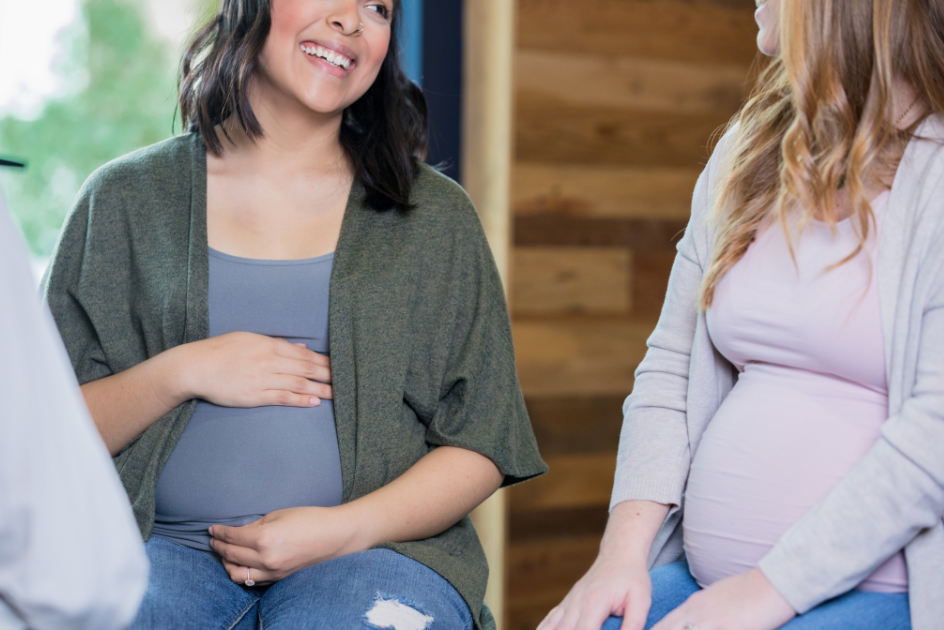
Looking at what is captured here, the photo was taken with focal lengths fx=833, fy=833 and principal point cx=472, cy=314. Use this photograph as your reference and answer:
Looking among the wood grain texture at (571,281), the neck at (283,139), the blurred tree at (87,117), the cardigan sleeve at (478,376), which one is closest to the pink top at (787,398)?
the cardigan sleeve at (478,376)

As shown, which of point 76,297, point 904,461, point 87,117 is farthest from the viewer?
point 87,117

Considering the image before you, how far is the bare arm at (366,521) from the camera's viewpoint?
0.99 metres

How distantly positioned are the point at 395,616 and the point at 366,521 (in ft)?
0.48

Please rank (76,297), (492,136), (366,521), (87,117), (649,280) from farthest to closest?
(649,280), (492,136), (87,117), (76,297), (366,521)

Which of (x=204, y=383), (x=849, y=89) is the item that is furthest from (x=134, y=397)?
(x=849, y=89)

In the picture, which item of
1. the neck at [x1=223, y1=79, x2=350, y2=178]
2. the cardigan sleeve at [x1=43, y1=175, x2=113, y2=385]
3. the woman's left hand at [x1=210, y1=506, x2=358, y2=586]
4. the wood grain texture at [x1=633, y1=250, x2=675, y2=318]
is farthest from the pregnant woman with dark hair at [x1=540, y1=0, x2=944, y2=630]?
the wood grain texture at [x1=633, y1=250, x2=675, y2=318]

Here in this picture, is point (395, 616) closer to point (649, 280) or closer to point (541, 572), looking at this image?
point (541, 572)

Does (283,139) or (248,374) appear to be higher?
(283,139)

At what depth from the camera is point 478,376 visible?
1.19 m

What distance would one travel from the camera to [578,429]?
2252 mm

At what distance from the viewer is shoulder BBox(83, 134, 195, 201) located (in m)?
1.20

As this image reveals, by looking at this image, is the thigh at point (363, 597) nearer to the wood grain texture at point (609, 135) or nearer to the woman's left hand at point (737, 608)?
the woman's left hand at point (737, 608)

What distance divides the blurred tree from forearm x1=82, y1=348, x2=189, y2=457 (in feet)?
3.65

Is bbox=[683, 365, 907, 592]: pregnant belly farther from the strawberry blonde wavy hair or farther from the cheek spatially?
the cheek
